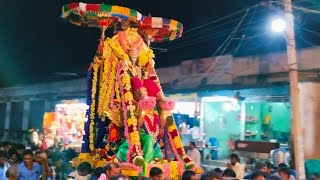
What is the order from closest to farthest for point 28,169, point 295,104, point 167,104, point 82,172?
1. point 295,104
2. point 82,172
3. point 28,169
4. point 167,104

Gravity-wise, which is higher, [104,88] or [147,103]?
[104,88]

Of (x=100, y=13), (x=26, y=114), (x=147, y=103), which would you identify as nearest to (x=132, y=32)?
(x=100, y=13)

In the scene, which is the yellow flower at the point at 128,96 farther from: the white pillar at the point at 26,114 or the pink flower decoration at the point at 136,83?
the white pillar at the point at 26,114

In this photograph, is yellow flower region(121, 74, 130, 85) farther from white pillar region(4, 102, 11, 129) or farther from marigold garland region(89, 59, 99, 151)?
white pillar region(4, 102, 11, 129)

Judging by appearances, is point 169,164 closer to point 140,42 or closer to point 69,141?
point 140,42

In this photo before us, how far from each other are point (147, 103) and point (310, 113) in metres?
6.49

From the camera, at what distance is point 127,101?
8023 millimetres

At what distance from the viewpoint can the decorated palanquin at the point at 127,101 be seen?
781 centimetres

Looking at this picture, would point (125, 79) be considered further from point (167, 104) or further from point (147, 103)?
point (167, 104)

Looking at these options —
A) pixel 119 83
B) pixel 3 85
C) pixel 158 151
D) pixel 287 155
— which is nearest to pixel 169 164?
pixel 158 151

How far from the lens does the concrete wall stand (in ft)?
40.4

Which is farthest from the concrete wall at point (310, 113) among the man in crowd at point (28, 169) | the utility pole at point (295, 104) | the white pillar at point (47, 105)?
the white pillar at point (47, 105)

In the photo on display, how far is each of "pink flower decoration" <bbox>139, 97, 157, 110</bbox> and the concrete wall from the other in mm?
6097

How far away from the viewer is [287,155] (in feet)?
Result: 38.6
